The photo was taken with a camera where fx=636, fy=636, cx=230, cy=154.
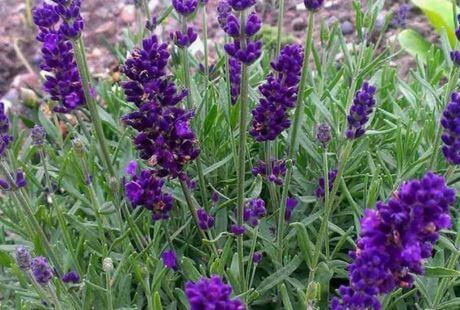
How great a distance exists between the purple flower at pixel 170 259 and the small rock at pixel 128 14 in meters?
4.33

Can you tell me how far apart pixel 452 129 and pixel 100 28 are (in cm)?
521

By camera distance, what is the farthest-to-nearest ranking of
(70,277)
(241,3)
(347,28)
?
(347,28)
(70,277)
(241,3)

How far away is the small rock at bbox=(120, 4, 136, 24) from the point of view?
6.64 meters

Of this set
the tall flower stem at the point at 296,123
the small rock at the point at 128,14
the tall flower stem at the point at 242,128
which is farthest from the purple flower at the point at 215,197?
the small rock at the point at 128,14

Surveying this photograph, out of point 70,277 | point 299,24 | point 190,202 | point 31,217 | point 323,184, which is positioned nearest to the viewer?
point 31,217

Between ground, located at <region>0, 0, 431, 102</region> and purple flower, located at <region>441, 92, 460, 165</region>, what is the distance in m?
3.62

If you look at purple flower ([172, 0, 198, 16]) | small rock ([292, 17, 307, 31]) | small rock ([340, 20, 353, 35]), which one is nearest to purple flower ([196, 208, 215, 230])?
purple flower ([172, 0, 198, 16])

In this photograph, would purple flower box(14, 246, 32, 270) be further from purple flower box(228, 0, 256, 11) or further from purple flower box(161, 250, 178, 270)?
purple flower box(228, 0, 256, 11)

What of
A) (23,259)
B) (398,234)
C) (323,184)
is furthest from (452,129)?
(23,259)

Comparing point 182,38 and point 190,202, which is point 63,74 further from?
point 190,202

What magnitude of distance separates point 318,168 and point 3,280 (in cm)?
166

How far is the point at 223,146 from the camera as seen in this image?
3.22 m

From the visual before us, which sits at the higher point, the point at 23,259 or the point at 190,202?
the point at 23,259

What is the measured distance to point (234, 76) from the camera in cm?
304
